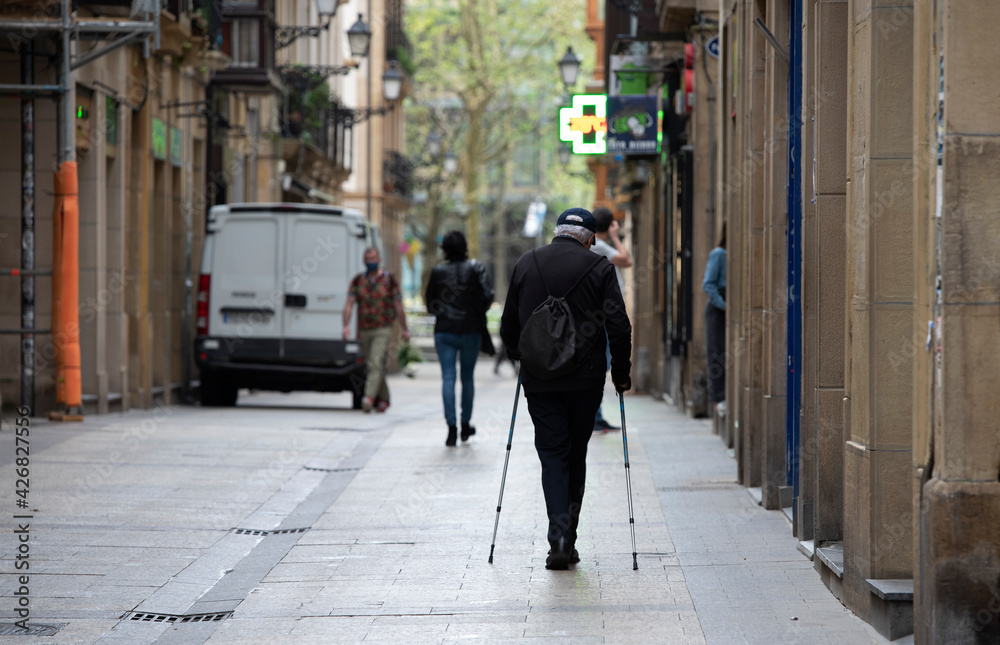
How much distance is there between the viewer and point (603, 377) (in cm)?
759

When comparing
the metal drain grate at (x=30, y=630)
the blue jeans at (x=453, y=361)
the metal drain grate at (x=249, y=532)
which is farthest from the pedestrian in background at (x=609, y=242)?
the metal drain grate at (x=30, y=630)

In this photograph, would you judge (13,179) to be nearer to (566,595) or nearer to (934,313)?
(566,595)

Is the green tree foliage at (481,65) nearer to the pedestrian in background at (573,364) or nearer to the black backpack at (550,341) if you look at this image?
the pedestrian in background at (573,364)

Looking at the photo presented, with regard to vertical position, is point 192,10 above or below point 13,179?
above

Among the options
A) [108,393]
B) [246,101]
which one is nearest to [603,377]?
[108,393]

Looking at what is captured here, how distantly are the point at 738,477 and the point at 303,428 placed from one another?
19.2 feet

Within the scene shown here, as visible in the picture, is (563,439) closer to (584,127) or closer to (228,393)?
(584,127)

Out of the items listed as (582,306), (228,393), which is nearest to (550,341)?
(582,306)

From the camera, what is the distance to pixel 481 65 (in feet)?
152

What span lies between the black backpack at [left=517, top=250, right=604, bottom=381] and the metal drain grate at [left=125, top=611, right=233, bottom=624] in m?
1.99

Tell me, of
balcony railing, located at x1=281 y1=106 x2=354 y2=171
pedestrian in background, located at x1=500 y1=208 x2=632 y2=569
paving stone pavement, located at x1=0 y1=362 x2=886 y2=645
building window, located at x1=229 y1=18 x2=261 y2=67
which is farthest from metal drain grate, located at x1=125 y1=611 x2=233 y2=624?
balcony railing, located at x1=281 y1=106 x2=354 y2=171

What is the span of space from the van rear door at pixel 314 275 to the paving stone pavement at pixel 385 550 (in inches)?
194

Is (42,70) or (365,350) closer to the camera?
(42,70)

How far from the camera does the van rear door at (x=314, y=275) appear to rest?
717 inches
